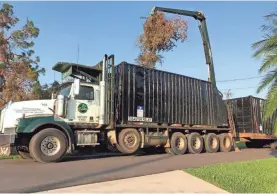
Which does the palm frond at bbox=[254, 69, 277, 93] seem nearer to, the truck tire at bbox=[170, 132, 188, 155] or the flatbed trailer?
the truck tire at bbox=[170, 132, 188, 155]

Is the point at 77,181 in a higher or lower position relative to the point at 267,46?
lower

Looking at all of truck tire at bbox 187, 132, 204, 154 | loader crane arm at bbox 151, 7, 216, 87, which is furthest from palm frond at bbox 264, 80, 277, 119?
loader crane arm at bbox 151, 7, 216, 87

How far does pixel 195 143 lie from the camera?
634 inches

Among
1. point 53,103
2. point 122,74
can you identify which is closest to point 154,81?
point 122,74

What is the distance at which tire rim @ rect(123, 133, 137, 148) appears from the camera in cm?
1326

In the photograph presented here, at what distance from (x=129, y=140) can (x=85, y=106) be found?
7.83ft

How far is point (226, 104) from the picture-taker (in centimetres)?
1923

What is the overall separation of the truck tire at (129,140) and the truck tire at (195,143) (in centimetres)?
307

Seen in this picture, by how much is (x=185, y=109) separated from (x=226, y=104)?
4351 millimetres

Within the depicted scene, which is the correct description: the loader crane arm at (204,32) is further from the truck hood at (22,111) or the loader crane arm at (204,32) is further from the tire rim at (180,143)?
the truck hood at (22,111)

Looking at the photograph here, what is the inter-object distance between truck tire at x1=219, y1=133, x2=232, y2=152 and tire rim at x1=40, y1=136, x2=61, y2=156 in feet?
31.3

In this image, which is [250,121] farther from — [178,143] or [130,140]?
[130,140]

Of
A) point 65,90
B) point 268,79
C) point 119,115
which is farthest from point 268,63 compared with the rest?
point 65,90

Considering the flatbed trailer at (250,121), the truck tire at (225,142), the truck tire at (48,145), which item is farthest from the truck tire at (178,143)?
the truck tire at (48,145)
